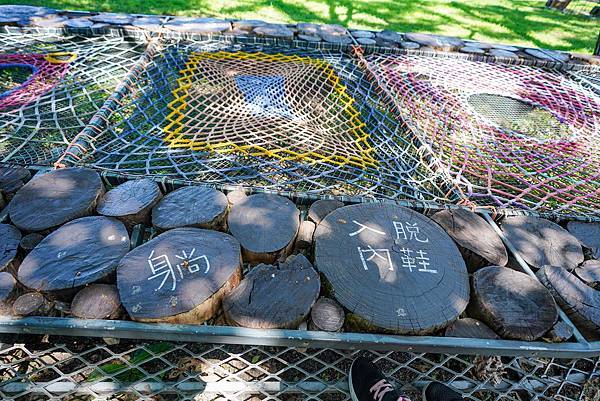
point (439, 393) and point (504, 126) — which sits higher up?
point (504, 126)

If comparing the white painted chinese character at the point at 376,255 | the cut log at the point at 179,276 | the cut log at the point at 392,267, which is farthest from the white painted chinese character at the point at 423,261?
the cut log at the point at 179,276

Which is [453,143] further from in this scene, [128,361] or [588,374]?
[128,361]

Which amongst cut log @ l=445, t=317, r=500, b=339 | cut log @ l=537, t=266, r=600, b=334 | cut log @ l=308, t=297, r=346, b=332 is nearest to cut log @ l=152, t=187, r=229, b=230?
cut log @ l=308, t=297, r=346, b=332

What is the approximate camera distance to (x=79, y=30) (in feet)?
13.1

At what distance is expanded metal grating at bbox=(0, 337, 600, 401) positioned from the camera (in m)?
1.54

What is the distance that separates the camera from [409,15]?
305 inches

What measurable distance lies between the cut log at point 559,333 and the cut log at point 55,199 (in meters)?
2.38

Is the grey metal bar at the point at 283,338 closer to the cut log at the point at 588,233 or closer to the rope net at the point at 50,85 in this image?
the cut log at the point at 588,233

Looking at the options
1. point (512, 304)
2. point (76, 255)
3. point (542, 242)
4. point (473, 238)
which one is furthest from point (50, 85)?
point (542, 242)

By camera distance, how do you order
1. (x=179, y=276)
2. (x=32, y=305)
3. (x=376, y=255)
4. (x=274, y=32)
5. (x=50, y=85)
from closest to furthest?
(x=32, y=305)
(x=179, y=276)
(x=376, y=255)
(x=50, y=85)
(x=274, y=32)

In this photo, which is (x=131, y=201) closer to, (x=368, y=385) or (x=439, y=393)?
(x=368, y=385)

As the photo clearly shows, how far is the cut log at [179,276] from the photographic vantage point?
4.83 ft

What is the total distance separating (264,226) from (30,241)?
1136 mm

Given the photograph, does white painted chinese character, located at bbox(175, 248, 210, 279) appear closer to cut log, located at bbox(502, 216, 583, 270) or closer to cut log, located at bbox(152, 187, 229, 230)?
cut log, located at bbox(152, 187, 229, 230)
